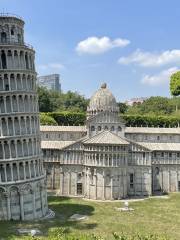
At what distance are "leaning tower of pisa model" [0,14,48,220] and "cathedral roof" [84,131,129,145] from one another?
14744mm

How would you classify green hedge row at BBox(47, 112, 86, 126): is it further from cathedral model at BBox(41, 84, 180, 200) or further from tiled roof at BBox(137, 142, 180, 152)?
tiled roof at BBox(137, 142, 180, 152)

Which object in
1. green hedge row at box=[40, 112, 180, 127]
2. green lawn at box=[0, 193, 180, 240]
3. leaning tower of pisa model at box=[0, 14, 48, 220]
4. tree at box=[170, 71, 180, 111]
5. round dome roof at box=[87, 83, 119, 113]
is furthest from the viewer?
tree at box=[170, 71, 180, 111]

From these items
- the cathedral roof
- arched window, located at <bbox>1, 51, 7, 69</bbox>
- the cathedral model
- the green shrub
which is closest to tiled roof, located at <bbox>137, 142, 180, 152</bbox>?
the cathedral model

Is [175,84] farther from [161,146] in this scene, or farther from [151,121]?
[161,146]

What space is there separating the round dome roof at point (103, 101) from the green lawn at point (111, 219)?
59.5 ft

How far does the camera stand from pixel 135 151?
234ft

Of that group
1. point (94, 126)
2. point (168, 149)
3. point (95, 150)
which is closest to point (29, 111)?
point (95, 150)

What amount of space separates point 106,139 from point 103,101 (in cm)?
1106

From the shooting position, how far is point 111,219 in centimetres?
5475

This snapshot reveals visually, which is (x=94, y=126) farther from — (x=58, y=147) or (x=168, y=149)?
(x=168, y=149)

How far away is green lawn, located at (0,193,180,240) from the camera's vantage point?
49156mm

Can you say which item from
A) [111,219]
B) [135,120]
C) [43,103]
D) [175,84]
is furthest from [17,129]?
[175,84]

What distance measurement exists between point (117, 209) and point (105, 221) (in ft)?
23.3

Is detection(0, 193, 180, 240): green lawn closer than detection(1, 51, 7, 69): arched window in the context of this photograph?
Yes
